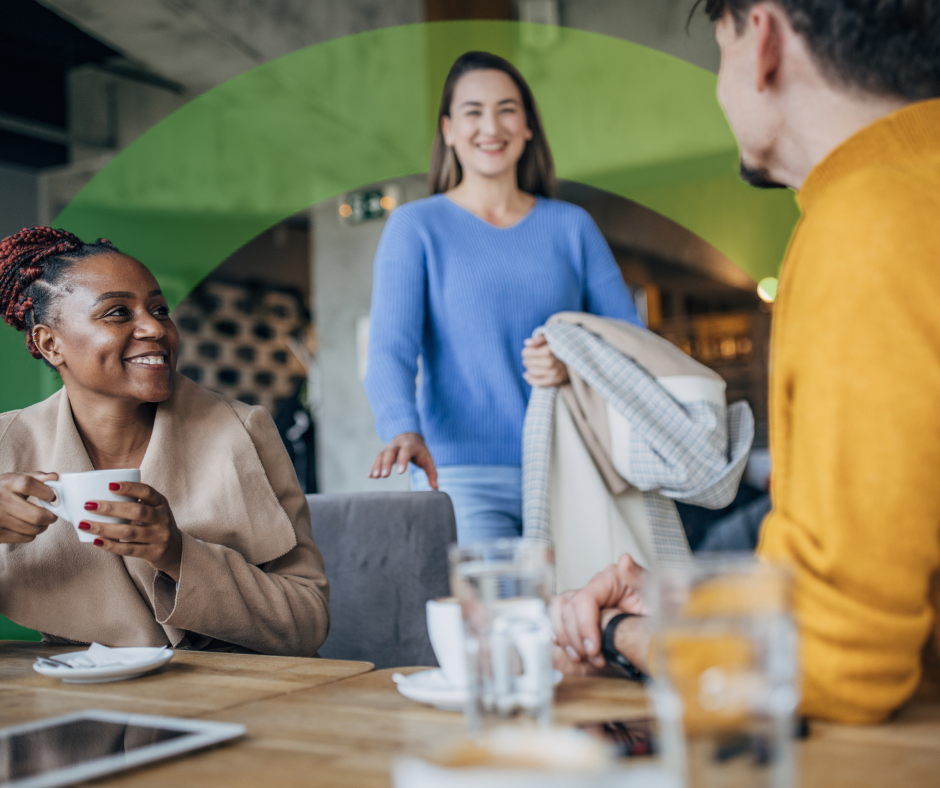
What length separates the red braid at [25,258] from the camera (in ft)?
5.01

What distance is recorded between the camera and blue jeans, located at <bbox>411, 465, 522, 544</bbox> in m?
1.92

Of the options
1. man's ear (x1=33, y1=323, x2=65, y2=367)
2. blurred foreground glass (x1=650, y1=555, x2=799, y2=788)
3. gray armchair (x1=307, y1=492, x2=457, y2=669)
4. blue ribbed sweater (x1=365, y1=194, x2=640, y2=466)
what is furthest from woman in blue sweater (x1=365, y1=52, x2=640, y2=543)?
blurred foreground glass (x1=650, y1=555, x2=799, y2=788)

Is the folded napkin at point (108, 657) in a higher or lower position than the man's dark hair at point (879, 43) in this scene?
lower

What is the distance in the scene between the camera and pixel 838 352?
25.9 inches

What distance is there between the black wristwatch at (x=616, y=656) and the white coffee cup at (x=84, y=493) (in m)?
0.60

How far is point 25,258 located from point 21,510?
21.2 inches

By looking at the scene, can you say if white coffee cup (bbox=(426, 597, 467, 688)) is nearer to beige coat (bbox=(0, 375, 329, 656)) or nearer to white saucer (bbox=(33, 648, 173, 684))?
white saucer (bbox=(33, 648, 173, 684))

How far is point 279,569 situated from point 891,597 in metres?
0.96

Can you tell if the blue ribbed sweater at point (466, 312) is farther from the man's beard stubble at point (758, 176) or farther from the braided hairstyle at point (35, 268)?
the man's beard stubble at point (758, 176)

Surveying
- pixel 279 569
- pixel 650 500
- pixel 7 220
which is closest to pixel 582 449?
pixel 650 500

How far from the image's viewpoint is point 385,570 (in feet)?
5.36

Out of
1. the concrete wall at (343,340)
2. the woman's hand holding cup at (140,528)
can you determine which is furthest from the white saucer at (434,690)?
the concrete wall at (343,340)

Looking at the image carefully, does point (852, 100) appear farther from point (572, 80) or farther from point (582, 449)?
point (572, 80)

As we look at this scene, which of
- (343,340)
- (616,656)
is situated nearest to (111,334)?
(616,656)
